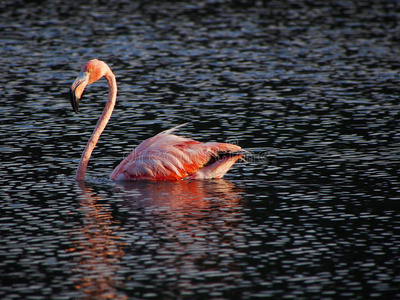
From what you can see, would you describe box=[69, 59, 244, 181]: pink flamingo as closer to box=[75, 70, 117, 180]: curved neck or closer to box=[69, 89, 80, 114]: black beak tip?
box=[75, 70, 117, 180]: curved neck

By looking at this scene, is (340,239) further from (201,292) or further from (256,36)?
(256,36)

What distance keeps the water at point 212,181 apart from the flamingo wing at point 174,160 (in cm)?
17

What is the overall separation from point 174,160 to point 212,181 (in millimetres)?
625

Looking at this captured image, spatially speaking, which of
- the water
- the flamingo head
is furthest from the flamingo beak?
the water

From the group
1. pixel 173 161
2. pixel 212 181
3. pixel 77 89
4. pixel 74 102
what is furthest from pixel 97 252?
pixel 77 89

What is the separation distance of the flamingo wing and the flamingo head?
1.21 meters

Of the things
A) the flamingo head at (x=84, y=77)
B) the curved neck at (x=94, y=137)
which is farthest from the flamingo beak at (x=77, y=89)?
the curved neck at (x=94, y=137)

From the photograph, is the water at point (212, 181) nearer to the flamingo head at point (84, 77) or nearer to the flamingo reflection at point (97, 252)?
the flamingo reflection at point (97, 252)

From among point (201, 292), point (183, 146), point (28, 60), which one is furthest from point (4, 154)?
point (28, 60)

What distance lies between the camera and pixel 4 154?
1256cm

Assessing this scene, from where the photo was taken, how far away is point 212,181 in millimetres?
11297

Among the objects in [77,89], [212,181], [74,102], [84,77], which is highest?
[84,77]

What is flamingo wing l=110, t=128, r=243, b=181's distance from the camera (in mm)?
11125

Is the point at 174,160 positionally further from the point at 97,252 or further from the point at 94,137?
the point at 97,252
